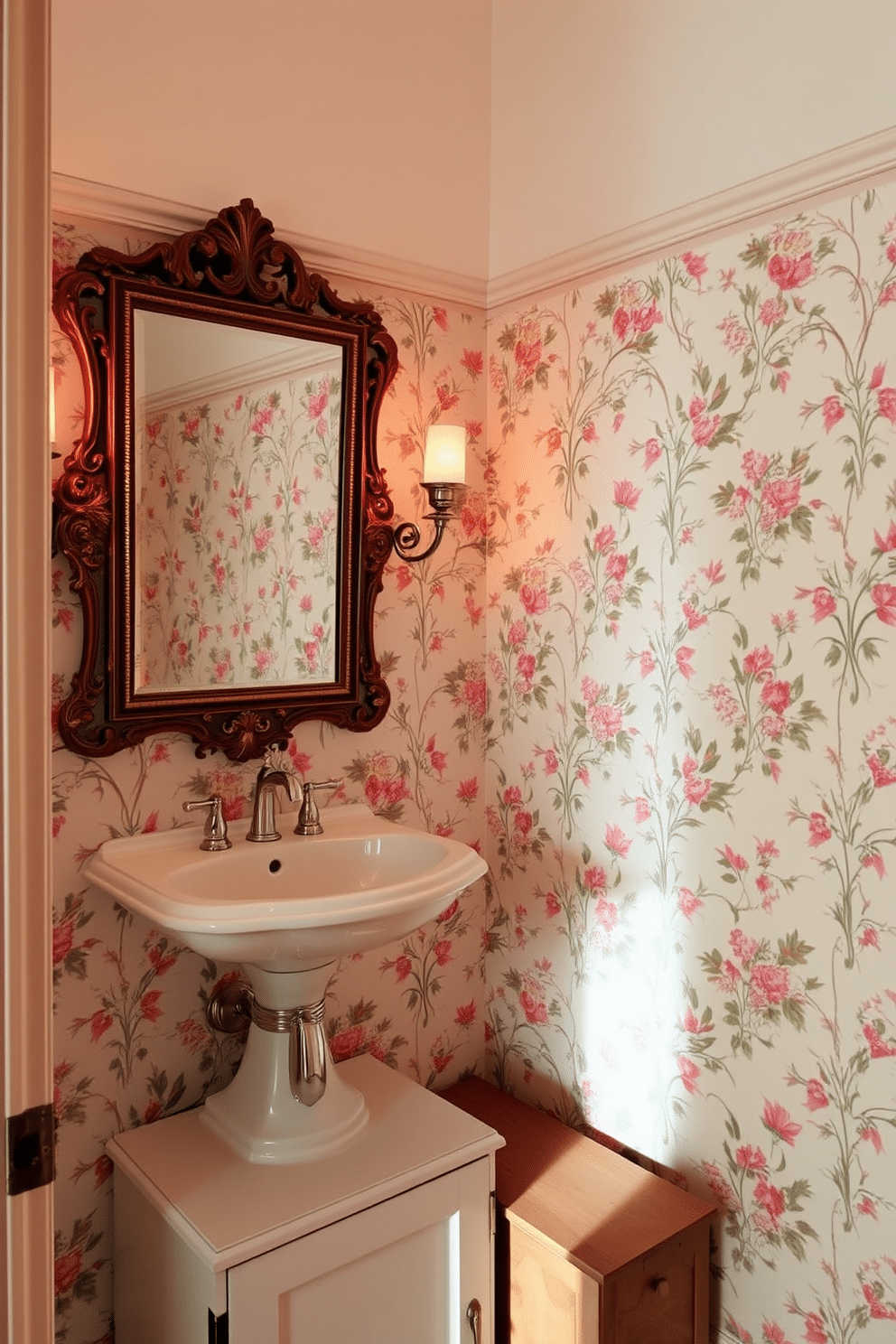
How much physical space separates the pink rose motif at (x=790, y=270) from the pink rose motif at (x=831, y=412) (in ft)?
0.68

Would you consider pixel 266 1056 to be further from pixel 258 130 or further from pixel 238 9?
pixel 238 9

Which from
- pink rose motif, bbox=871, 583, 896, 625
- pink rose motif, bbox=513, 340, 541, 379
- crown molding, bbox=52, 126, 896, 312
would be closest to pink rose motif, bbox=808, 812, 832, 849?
pink rose motif, bbox=871, 583, 896, 625

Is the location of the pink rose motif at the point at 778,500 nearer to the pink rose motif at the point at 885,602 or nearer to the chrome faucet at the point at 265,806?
the pink rose motif at the point at 885,602

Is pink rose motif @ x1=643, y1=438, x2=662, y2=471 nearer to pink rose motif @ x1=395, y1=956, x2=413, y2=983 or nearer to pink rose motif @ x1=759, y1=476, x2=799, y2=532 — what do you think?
pink rose motif @ x1=759, y1=476, x2=799, y2=532

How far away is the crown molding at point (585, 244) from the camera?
165 centimetres

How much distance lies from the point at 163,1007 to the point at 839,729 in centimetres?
130

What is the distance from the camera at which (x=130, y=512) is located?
5.86 feet

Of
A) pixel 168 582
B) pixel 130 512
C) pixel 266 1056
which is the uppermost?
pixel 130 512

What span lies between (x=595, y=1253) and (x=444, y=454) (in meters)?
1.46

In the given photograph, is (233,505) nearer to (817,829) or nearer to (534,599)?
(534,599)

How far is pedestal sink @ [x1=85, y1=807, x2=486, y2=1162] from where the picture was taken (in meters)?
1.54

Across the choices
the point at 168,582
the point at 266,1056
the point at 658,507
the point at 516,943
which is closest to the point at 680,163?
the point at 658,507

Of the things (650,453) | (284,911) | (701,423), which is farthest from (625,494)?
(284,911)

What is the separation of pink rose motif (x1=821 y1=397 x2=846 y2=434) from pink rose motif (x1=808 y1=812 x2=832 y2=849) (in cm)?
63
